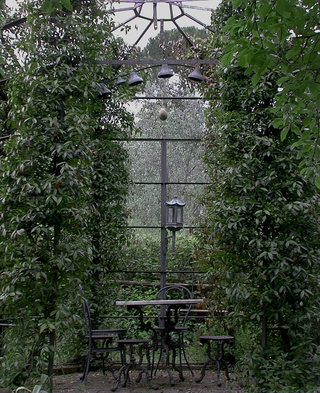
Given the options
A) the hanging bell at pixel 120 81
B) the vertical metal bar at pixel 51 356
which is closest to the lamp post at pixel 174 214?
the hanging bell at pixel 120 81

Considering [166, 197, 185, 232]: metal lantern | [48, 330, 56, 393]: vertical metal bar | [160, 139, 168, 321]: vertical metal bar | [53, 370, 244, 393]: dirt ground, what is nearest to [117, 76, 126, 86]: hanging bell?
[160, 139, 168, 321]: vertical metal bar

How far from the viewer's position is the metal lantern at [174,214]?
20.6ft

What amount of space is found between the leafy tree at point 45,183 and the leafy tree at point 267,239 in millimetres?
1252

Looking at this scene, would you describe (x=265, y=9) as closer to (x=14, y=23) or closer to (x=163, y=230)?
(x=14, y=23)

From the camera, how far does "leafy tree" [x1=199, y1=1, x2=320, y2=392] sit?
4000 millimetres

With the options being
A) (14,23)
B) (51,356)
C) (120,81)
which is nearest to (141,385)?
(51,356)

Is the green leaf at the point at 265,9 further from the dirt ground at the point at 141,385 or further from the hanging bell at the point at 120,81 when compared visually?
the hanging bell at the point at 120,81

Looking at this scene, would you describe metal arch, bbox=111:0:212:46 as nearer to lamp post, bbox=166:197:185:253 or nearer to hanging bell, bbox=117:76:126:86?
hanging bell, bbox=117:76:126:86

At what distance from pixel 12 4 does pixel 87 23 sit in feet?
6.64

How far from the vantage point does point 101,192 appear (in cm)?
584

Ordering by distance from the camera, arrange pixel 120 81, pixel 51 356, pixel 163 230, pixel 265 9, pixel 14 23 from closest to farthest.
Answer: pixel 265 9
pixel 51 356
pixel 14 23
pixel 120 81
pixel 163 230

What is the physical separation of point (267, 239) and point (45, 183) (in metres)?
1.94

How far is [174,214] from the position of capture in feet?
20.7

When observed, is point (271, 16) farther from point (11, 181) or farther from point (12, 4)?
point (12, 4)
